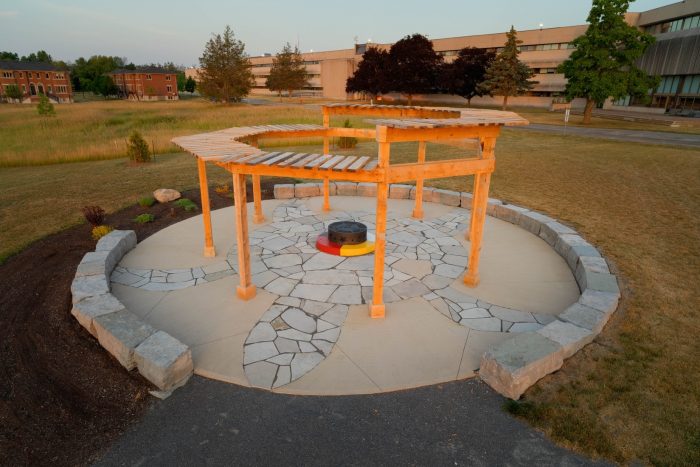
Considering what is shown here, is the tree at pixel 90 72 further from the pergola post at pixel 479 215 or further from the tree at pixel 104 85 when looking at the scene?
the pergola post at pixel 479 215

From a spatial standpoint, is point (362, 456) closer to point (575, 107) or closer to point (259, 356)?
point (259, 356)

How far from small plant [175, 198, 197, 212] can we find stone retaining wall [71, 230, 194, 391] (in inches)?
160

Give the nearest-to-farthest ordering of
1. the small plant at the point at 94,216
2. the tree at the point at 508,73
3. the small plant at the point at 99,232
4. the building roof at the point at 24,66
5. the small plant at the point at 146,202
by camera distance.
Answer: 1. the small plant at the point at 99,232
2. the small plant at the point at 94,216
3. the small plant at the point at 146,202
4. the tree at the point at 508,73
5. the building roof at the point at 24,66

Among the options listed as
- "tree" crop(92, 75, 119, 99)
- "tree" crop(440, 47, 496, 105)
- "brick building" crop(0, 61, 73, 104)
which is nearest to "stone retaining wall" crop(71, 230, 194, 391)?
"tree" crop(440, 47, 496, 105)

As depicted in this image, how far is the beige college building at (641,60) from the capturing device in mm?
43094

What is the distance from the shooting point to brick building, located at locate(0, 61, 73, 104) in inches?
2950

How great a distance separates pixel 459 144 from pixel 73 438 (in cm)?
692

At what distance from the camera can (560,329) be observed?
15.2ft

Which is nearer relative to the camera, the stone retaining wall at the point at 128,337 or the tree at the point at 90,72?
the stone retaining wall at the point at 128,337

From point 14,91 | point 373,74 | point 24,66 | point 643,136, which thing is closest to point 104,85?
point 14,91

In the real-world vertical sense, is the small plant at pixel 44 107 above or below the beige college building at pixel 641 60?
below

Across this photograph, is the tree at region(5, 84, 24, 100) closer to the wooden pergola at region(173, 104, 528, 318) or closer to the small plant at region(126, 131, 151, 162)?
the small plant at region(126, 131, 151, 162)

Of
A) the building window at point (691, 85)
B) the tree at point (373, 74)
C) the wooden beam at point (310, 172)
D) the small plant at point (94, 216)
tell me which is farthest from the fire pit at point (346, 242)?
the building window at point (691, 85)

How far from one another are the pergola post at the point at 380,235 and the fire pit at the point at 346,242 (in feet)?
6.32
